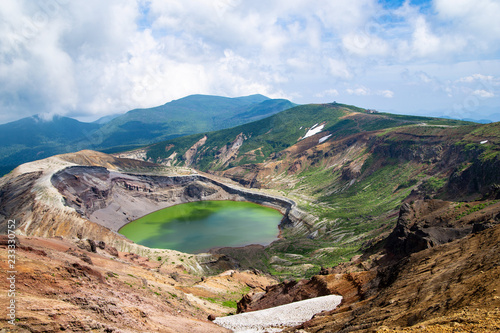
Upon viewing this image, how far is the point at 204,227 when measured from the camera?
98.0 metres

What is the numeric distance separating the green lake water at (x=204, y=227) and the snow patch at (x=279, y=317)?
168ft

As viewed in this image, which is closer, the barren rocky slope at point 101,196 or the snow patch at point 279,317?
the snow patch at point 279,317

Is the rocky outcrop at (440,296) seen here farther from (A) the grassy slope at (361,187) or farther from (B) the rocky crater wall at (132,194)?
(B) the rocky crater wall at (132,194)

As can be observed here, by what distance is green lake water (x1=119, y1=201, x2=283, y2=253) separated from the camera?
83.0 meters

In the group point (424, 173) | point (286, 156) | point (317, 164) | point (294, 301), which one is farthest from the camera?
point (286, 156)

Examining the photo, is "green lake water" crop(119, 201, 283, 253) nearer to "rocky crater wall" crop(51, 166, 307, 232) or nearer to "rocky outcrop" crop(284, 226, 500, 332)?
"rocky crater wall" crop(51, 166, 307, 232)

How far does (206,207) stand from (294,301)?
10145 centimetres

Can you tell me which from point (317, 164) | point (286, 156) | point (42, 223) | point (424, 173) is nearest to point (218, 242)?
point (42, 223)

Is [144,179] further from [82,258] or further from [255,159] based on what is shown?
[82,258]

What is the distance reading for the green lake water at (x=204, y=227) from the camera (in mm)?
83000

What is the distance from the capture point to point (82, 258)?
104ft

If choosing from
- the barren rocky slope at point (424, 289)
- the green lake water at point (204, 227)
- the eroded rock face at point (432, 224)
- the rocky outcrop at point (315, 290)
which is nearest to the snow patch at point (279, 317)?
the rocky outcrop at point (315, 290)

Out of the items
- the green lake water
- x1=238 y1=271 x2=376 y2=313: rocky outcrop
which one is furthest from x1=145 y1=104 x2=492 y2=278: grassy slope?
x1=238 y1=271 x2=376 y2=313: rocky outcrop

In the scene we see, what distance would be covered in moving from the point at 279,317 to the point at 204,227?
244 feet
